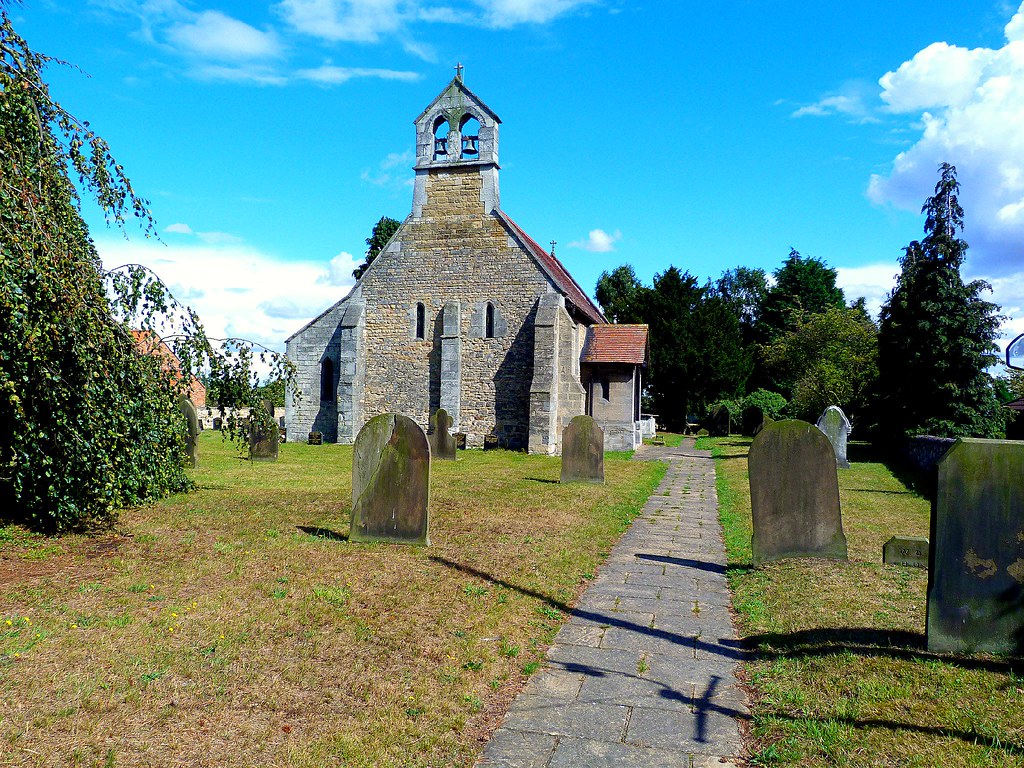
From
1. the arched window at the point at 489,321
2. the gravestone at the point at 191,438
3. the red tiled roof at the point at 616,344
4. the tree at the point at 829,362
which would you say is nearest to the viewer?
the gravestone at the point at 191,438

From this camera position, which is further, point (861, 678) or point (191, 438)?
point (191, 438)

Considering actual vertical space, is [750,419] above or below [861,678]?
above

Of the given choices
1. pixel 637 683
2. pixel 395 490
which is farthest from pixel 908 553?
pixel 395 490

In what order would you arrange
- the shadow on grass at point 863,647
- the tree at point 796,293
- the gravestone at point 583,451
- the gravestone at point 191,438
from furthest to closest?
the tree at point 796,293, the gravestone at point 191,438, the gravestone at point 583,451, the shadow on grass at point 863,647

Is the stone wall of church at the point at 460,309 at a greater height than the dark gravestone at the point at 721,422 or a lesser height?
greater

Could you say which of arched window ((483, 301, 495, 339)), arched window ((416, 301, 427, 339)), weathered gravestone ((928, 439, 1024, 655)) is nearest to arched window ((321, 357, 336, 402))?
arched window ((416, 301, 427, 339))

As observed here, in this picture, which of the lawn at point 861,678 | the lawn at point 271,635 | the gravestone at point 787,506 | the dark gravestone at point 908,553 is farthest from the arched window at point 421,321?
the dark gravestone at point 908,553

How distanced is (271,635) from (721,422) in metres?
35.1

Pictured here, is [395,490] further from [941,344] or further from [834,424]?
[941,344]

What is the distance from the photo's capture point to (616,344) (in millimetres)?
24969

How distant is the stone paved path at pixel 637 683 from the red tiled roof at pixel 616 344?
1691 centimetres

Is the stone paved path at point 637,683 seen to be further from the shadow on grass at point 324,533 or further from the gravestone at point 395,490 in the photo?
the shadow on grass at point 324,533

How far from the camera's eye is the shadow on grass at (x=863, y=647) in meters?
4.51

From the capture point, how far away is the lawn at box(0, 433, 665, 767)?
3469mm
